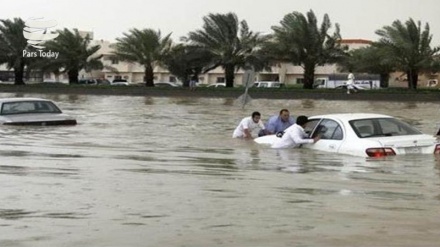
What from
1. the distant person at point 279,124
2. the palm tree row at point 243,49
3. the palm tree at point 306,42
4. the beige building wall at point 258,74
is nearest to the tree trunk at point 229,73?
the palm tree row at point 243,49

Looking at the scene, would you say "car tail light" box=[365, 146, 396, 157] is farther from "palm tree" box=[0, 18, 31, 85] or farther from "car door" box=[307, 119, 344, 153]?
"palm tree" box=[0, 18, 31, 85]

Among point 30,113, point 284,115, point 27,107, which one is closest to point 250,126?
point 284,115

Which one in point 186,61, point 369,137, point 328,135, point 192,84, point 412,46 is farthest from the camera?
point 192,84

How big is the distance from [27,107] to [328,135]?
36.8ft

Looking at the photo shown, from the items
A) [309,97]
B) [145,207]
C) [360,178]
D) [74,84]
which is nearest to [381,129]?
[360,178]

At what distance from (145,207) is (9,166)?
4.62 meters

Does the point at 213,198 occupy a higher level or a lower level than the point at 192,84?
lower

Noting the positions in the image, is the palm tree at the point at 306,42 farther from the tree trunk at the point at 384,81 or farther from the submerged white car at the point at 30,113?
the submerged white car at the point at 30,113

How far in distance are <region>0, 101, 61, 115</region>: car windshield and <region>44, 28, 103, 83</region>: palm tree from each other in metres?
39.0

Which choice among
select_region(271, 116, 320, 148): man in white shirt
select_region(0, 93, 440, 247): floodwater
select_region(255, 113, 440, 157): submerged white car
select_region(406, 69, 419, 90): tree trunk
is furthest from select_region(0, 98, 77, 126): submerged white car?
select_region(406, 69, 419, 90): tree trunk

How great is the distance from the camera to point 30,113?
20562mm

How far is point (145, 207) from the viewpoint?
7.56 meters

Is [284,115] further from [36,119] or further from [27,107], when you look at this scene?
[27,107]

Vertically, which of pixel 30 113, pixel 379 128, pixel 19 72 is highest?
pixel 19 72
